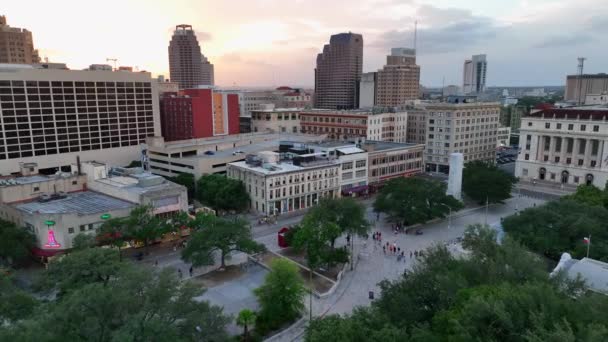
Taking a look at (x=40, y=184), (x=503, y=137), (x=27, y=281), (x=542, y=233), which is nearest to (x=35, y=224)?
(x=27, y=281)

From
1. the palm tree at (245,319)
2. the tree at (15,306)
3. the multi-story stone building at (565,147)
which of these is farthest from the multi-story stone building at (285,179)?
the multi-story stone building at (565,147)

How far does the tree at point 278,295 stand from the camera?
39.8 metres

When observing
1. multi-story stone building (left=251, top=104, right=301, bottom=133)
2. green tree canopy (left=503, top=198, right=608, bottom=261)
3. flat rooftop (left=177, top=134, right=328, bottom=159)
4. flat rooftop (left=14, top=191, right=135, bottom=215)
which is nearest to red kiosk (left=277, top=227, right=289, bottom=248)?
flat rooftop (left=14, top=191, right=135, bottom=215)

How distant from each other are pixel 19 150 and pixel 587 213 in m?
103

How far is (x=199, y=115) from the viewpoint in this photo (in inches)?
4855

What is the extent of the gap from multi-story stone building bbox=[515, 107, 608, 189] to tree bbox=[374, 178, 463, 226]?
143 feet

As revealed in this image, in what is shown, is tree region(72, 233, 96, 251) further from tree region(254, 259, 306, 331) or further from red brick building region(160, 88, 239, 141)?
red brick building region(160, 88, 239, 141)

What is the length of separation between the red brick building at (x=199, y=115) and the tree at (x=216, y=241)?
77049 mm

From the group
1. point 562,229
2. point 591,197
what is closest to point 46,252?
point 562,229

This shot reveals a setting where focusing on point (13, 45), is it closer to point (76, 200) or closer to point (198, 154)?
point (198, 154)

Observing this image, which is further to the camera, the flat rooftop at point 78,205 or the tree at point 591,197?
the tree at point 591,197

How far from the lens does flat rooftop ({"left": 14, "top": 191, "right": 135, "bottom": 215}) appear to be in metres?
58.3

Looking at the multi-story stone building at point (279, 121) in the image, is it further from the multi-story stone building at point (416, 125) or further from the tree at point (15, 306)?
the tree at point (15, 306)

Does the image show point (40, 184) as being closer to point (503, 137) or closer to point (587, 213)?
point (587, 213)
